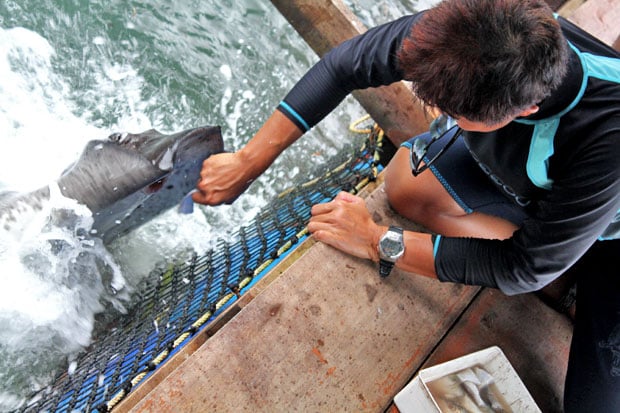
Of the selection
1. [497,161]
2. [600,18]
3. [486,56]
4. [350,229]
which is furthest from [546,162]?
[600,18]

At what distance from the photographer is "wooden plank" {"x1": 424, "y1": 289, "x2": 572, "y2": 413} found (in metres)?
2.13

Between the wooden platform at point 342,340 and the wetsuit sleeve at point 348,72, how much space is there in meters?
0.57

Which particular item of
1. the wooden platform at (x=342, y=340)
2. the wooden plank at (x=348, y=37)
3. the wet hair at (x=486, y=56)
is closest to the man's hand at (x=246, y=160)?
the wooden platform at (x=342, y=340)

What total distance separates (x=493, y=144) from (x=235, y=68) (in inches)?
108

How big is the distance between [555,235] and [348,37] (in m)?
1.67

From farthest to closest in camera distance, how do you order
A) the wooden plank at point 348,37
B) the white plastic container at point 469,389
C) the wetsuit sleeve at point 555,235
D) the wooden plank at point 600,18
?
the wooden plank at point 600,18 → the wooden plank at point 348,37 → the white plastic container at point 469,389 → the wetsuit sleeve at point 555,235

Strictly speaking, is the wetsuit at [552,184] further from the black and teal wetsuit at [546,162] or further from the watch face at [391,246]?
the watch face at [391,246]

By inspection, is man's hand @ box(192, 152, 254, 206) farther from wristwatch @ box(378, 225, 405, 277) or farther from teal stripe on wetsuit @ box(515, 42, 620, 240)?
teal stripe on wetsuit @ box(515, 42, 620, 240)

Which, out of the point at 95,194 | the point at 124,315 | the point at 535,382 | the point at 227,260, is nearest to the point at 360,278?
the point at 227,260

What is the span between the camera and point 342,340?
1958 millimetres

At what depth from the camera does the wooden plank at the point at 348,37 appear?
2.60m

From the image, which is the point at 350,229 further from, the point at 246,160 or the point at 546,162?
the point at 546,162

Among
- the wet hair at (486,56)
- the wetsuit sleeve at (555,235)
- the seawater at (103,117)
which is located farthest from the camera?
the seawater at (103,117)

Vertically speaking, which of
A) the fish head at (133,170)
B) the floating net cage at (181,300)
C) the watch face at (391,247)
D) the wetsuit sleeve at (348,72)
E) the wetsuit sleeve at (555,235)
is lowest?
the wetsuit sleeve at (555,235)
